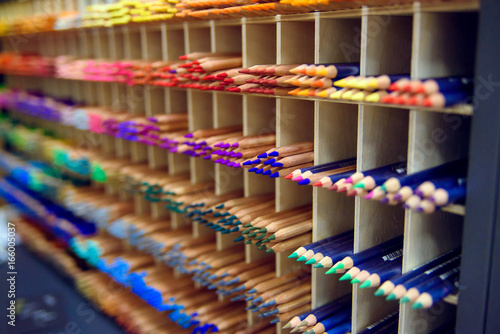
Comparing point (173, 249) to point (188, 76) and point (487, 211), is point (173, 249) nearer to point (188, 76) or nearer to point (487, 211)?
point (188, 76)

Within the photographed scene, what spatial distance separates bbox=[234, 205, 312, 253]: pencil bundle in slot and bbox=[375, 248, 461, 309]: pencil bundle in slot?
36cm

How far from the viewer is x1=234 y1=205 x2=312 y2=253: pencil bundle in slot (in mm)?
1382

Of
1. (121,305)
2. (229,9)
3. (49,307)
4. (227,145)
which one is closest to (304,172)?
(227,145)

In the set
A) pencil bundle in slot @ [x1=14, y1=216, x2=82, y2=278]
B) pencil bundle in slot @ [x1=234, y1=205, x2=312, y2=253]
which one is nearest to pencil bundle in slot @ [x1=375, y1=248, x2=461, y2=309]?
pencil bundle in slot @ [x1=234, y1=205, x2=312, y2=253]

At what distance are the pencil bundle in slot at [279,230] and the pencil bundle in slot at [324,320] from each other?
0.20 metres

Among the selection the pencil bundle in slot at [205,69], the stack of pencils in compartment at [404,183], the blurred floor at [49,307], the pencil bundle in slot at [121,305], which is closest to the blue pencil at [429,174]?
the stack of pencils in compartment at [404,183]

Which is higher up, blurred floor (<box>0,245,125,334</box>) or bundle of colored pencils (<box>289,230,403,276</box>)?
bundle of colored pencils (<box>289,230,403,276</box>)

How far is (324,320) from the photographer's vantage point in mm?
1320

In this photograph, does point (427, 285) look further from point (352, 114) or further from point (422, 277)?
point (352, 114)

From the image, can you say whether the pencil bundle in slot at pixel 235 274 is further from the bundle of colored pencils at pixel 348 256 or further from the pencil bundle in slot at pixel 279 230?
the bundle of colored pencils at pixel 348 256

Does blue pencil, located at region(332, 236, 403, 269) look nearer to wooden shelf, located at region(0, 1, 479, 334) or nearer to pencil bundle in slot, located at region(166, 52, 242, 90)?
wooden shelf, located at region(0, 1, 479, 334)

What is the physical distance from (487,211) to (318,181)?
1.27 ft

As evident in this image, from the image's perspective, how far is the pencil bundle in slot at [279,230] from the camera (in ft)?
4.53

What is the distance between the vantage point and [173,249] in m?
1.88
